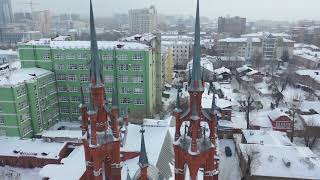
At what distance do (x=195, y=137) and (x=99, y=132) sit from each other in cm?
703

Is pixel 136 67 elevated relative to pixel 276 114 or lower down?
elevated

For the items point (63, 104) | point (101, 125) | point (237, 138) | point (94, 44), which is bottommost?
point (237, 138)

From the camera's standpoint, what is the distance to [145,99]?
63781mm

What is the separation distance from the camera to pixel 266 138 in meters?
49.6

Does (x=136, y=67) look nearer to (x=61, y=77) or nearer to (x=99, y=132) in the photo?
(x=61, y=77)

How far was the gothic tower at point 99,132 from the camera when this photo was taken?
20.7 m

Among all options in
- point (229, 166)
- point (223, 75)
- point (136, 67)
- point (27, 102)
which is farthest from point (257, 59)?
point (27, 102)

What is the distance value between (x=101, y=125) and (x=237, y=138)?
4017 cm

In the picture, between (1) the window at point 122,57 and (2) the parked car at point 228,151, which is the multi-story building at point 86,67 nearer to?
(1) the window at point 122,57

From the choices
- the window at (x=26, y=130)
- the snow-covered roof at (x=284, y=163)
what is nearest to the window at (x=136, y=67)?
the window at (x=26, y=130)

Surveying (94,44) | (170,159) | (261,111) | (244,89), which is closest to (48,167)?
(170,159)

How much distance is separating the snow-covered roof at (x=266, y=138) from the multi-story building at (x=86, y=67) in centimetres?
2218

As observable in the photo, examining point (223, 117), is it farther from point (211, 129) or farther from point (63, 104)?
point (211, 129)

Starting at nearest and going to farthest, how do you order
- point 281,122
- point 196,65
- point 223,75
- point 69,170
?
1. point 196,65
2. point 69,170
3. point 281,122
4. point 223,75
